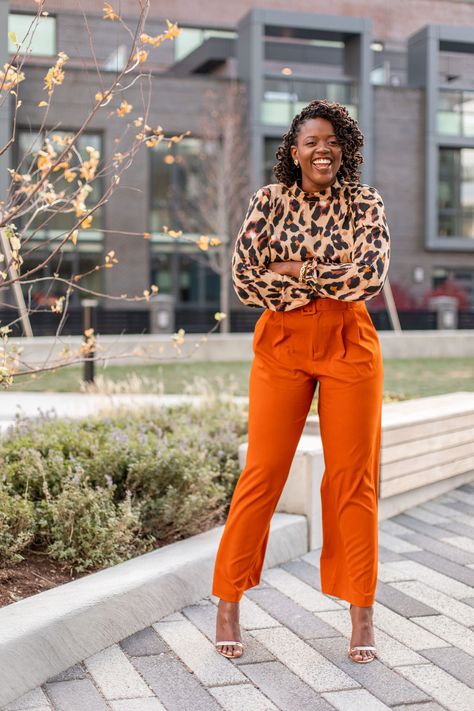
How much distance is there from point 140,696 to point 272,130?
32.6m

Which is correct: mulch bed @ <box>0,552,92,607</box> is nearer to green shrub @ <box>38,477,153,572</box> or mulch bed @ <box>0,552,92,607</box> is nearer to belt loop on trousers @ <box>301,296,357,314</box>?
green shrub @ <box>38,477,153,572</box>

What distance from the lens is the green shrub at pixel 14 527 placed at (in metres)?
3.93

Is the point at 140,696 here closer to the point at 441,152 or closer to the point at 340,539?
the point at 340,539

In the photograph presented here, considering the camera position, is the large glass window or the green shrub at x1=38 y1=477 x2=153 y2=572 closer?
the green shrub at x1=38 y1=477 x2=153 y2=572

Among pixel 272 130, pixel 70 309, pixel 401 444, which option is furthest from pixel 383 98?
→ pixel 401 444

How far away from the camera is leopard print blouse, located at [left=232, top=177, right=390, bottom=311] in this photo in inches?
131

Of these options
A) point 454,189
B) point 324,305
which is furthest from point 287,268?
point 454,189

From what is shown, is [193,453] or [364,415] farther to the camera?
[193,453]

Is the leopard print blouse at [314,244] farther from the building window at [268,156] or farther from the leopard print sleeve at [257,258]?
the building window at [268,156]

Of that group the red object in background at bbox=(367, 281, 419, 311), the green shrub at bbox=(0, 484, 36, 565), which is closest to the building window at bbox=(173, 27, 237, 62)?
the red object in background at bbox=(367, 281, 419, 311)

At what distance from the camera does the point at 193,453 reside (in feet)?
16.4

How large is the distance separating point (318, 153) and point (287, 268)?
0.42 meters

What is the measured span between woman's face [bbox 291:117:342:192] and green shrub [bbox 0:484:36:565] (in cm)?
180

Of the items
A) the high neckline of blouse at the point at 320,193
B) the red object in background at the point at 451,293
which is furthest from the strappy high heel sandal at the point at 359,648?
the red object in background at the point at 451,293
